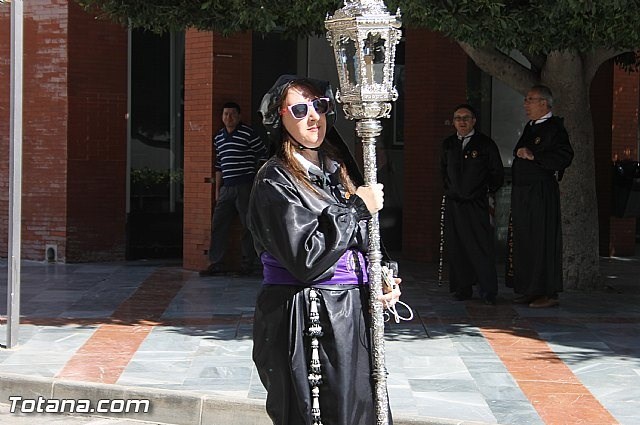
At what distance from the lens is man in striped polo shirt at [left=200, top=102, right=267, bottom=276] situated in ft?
39.8

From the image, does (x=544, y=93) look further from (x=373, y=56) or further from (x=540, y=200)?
(x=373, y=56)

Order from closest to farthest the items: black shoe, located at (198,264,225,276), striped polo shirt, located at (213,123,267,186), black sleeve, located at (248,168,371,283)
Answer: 1. black sleeve, located at (248,168,371,283)
2. striped polo shirt, located at (213,123,267,186)
3. black shoe, located at (198,264,225,276)

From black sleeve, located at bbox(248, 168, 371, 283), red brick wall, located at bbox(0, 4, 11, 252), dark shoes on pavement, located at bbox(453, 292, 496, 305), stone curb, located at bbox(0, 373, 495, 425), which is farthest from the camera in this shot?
red brick wall, located at bbox(0, 4, 11, 252)

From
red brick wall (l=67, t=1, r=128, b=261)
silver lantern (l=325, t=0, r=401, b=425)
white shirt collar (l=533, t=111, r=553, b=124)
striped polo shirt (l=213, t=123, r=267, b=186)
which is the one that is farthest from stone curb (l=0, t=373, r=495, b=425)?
red brick wall (l=67, t=1, r=128, b=261)

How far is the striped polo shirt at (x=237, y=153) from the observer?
1211cm

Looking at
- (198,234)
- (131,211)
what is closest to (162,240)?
(131,211)

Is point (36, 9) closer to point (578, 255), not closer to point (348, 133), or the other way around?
point (348, 133)

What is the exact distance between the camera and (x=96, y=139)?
13805mm

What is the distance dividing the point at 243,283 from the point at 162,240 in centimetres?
280

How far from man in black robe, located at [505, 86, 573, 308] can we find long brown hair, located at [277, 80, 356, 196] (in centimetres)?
599

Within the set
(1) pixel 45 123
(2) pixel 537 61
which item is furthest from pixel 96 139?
(2) pixel 537 61

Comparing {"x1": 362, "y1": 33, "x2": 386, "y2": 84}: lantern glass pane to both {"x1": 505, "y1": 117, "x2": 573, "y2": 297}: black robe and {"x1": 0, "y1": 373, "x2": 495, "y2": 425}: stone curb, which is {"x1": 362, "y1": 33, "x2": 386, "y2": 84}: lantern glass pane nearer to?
{"x1": 0, "y1": 373, "x2": 495, "y2": 425}: stone curb

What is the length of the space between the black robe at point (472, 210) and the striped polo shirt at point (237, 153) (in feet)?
8.12

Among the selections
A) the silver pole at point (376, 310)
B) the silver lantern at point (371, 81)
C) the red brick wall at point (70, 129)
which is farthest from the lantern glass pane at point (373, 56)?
the red brick wall at point (70, 129)
